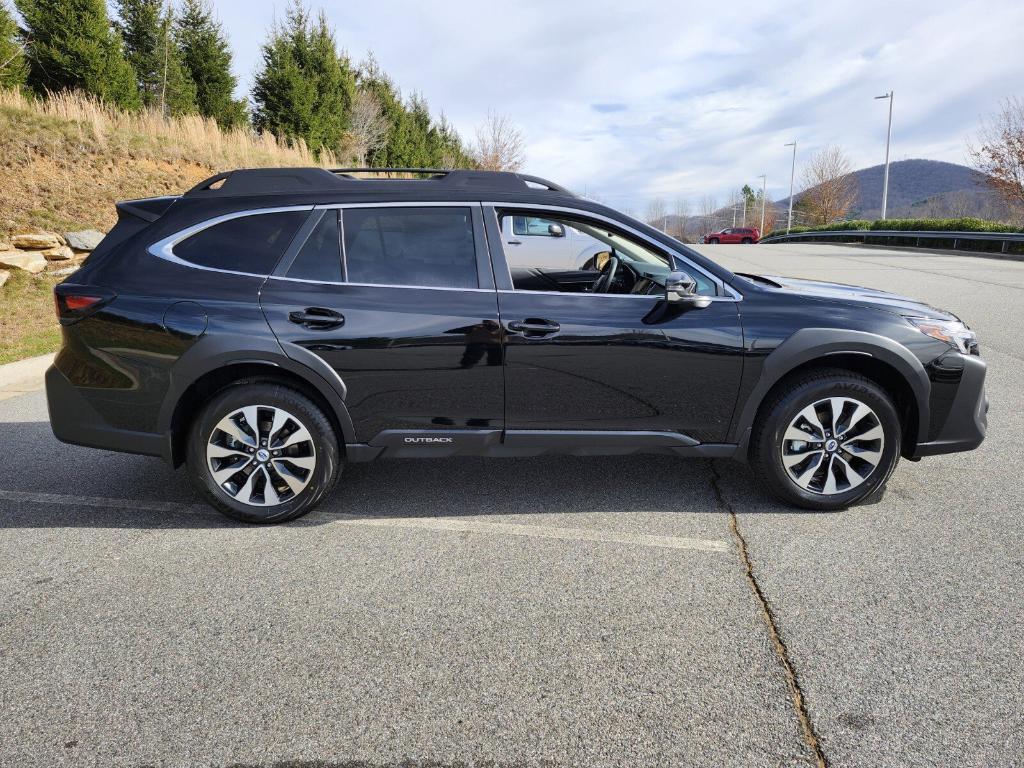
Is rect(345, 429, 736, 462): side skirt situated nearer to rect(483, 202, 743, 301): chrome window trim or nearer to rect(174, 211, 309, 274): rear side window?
rect(483, 202, 743, 301): chrome window trim

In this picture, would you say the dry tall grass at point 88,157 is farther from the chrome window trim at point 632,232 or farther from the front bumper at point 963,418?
the front bumper at point 963,418

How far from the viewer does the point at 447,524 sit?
3.81 m

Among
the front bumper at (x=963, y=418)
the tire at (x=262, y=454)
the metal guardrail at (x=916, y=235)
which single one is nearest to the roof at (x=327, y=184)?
the tire at (x=262, y=454)

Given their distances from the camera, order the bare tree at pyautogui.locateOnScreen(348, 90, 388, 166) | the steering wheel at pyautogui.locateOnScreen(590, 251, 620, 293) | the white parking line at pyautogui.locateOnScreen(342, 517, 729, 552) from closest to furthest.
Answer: the white parking line at pyautogui.locateOnScreen(342, 517, 729, 552)
the steering wheel at pyautogui.locateOnScreen(590, 251, 620, 293)
the bare tree at pyautogui.locateOnScreen(348, 90, 388, 166)

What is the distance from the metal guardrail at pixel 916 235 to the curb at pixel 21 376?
90.3 feet

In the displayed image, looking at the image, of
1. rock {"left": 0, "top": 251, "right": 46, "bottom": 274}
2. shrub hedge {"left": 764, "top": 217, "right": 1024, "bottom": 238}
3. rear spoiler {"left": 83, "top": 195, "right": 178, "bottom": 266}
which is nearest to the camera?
rear spoiler {"left": 83, "top": 195, "right": 178, "bottom": 266}

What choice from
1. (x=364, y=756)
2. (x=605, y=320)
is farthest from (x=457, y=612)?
(x=605, y=320)

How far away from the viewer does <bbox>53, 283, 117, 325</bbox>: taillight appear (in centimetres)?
370

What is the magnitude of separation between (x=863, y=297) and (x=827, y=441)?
35.3 inches

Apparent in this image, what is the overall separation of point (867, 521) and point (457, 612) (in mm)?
2297

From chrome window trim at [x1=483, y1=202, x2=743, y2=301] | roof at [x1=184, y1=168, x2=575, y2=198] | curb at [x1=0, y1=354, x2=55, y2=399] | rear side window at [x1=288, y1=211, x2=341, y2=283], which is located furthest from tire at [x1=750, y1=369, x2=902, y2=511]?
curb at [x1=0, y1=354, x2=55, y2=399]

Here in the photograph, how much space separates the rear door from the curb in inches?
176

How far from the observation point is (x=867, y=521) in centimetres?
379

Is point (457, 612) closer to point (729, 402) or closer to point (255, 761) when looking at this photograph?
point (255, 761)
